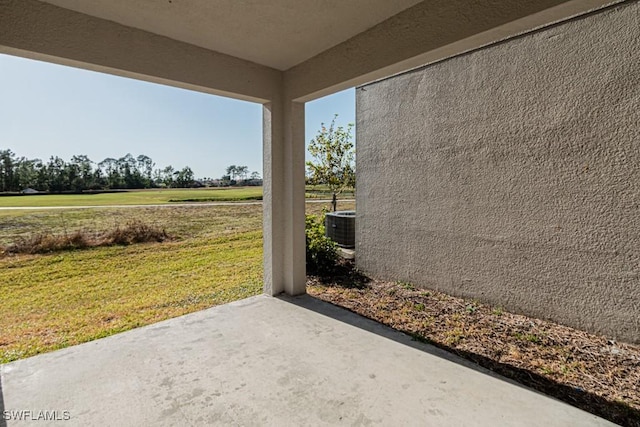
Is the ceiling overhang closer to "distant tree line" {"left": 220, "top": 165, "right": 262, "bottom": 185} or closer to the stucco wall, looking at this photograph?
the stucco wall

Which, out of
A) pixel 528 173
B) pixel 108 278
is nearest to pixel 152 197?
pixel 108 278

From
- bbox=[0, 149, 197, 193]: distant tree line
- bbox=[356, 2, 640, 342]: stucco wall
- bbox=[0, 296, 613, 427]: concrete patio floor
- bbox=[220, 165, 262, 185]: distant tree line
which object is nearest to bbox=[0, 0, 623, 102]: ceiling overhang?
bbox=[356, 2, 640, 342]: stucco wall

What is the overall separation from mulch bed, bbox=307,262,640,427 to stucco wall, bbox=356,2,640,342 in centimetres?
22

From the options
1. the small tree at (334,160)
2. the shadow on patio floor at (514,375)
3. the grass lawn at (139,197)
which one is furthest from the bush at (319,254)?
the small tree at (334,160)

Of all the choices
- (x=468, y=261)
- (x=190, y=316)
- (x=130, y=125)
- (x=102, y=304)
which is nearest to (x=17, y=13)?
(x=190, y=316)

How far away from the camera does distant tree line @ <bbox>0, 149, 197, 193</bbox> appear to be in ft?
14.7

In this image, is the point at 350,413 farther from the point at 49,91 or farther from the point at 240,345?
the point at 49,91

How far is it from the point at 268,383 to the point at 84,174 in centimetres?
571

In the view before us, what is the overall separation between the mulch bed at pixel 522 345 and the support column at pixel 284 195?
1.88 feet

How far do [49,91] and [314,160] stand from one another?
4.67 meters

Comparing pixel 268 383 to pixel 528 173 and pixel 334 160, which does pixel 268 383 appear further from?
pixel 334 160

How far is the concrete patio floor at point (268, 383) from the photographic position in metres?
1.77

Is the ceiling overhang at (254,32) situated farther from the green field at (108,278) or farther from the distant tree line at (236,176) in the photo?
the distant tree line at (236,176)

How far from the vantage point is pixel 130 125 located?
616 centimetres
